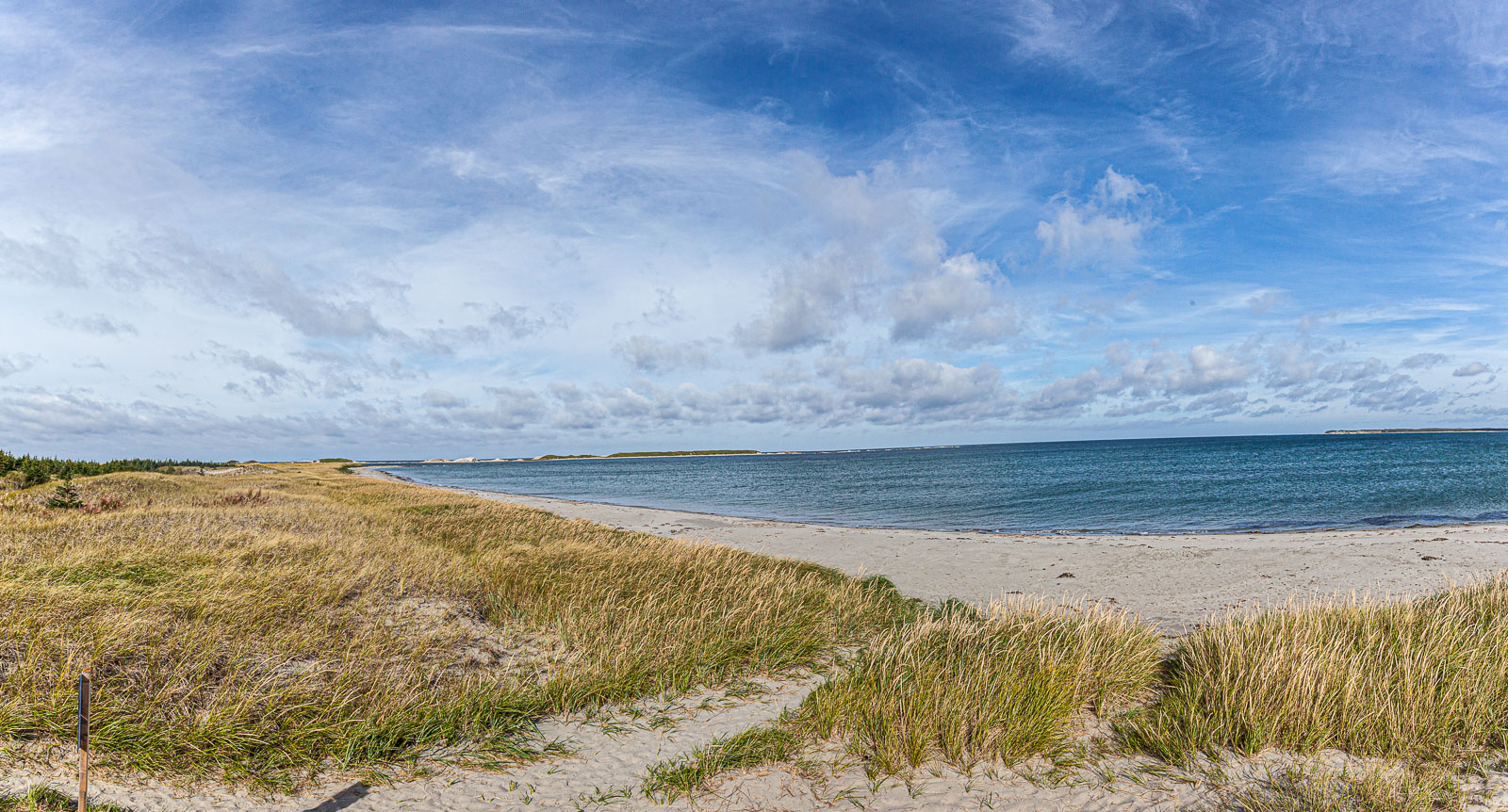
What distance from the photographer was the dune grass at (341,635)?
19.2 feet

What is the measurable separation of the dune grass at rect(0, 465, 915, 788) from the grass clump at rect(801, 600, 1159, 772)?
1602 millimetres

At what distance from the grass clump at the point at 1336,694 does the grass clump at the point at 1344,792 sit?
1.56 feet

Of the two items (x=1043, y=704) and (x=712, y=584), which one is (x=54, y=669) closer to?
(x=712, y=584)

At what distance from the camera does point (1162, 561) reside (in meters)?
20.1

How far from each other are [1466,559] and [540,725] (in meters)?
25.9

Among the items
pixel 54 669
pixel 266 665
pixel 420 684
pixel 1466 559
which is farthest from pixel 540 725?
pixel 1466 559

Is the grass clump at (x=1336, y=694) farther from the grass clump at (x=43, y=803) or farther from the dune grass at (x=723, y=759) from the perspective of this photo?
the grass clump at (x=43, y=803)

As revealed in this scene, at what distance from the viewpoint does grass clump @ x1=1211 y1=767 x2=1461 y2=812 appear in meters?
5.20

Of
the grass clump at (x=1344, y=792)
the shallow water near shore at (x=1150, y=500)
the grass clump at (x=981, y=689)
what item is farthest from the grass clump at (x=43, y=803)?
the shallow water near shore at (x=1150, y=500)

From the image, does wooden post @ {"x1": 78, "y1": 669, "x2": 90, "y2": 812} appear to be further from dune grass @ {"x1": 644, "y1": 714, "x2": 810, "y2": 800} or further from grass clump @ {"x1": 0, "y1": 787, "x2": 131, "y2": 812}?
dune grass @ {"x1": 644, "y1": 714, "x2": 810, "y2": 800}

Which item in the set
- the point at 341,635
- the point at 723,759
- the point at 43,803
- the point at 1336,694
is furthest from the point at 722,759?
the point at 1336,694

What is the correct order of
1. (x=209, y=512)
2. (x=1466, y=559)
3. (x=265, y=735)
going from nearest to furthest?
1. (x=265, y=735)
2. (x=209, y=512)
3. (x=1466, y=559)

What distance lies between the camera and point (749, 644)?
938cm

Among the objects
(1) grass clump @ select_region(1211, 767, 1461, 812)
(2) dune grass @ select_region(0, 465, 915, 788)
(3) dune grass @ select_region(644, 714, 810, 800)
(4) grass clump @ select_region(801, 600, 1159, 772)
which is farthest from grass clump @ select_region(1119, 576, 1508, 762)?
(2) dune grass @ select_region(0, 465, 915, 788)
